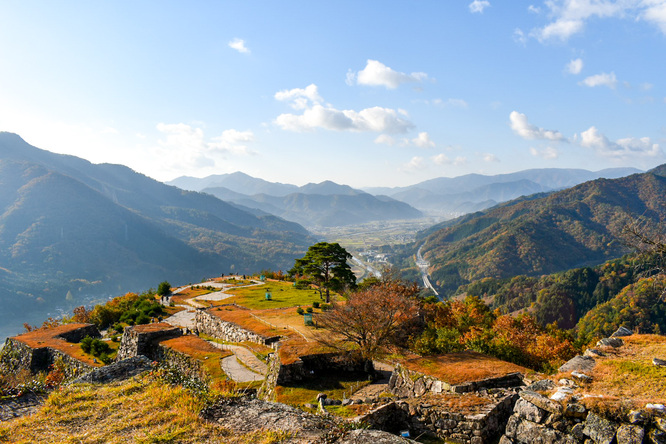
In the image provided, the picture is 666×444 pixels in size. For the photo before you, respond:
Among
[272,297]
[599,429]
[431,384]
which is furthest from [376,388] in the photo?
[272,297]

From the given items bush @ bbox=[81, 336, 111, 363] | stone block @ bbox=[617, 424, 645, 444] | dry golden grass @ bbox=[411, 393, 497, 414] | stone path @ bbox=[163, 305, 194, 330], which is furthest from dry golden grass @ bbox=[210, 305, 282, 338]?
stone block @ bbox=[617, 424, 645, 444]

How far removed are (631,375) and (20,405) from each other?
15859 mm

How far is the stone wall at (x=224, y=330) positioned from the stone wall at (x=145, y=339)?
4127 mm

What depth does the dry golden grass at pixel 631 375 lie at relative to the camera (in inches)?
346

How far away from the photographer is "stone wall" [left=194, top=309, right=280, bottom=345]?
2624cm

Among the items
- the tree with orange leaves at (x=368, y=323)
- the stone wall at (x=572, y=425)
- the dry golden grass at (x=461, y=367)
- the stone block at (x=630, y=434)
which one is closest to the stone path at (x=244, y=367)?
the tree with orange leaves at (x=368, y=323)

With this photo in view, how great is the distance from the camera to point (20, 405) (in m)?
7.41

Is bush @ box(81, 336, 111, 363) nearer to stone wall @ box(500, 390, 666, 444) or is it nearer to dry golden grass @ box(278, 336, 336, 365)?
dry golden grass @ box(278, 336, 336, 365)

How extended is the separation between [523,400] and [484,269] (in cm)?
20666

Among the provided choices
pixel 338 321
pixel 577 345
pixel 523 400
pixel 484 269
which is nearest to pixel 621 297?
pixel 484 269

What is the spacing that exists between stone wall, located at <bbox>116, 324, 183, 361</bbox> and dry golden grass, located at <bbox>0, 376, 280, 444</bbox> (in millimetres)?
18881

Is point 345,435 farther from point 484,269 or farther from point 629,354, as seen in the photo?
point 484,269

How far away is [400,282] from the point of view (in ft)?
112

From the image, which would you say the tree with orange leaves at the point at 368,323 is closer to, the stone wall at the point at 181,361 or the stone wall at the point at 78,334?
the stone wall at the point at 181,361
